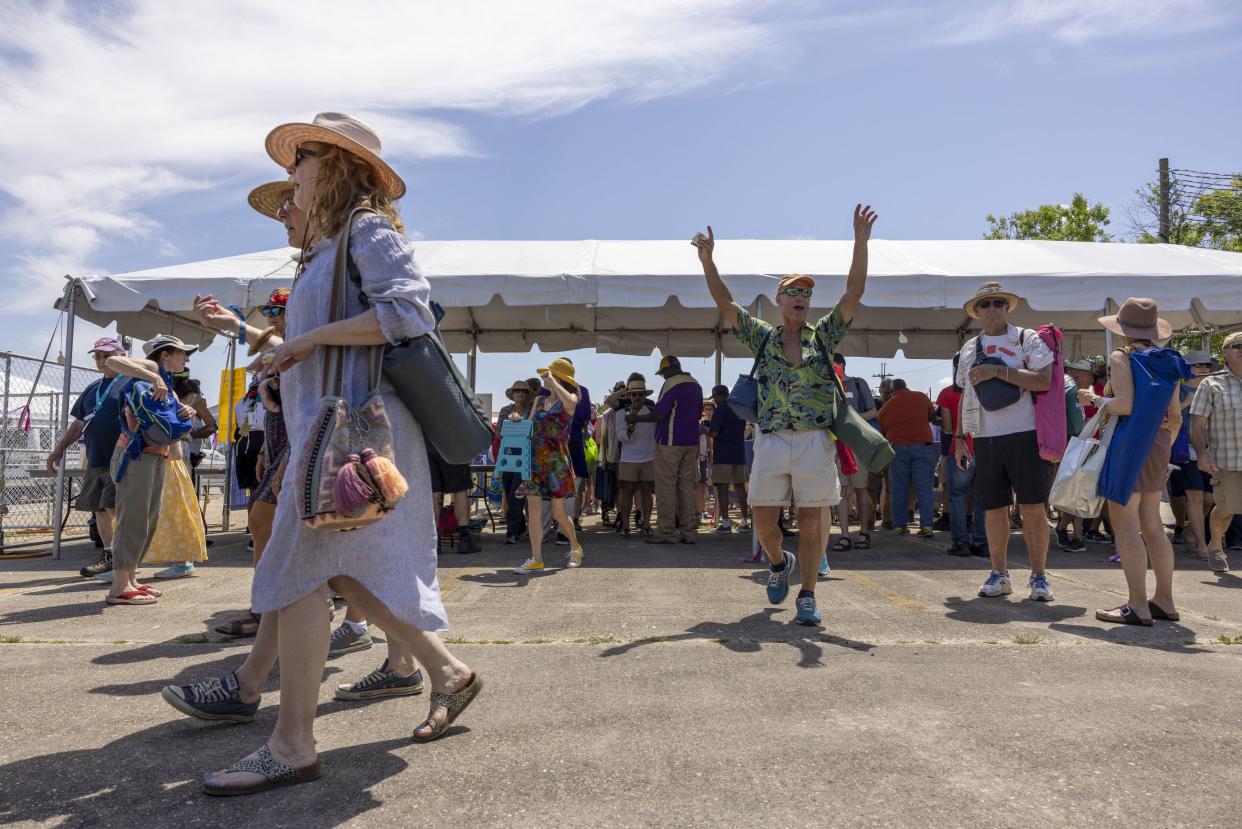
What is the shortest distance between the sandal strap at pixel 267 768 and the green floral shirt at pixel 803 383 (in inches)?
128

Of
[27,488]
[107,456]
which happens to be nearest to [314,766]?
[107,456]

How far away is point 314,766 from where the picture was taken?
2338 millimetres

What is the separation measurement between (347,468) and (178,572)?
5.78m

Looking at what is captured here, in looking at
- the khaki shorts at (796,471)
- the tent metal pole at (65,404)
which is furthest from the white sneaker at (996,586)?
the tent metal pole at (65,404)

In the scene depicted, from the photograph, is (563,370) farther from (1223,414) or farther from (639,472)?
(1223,414)

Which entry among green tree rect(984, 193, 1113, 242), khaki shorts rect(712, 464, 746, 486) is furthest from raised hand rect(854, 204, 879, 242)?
green tree rect(984, 193, 1113, 242)

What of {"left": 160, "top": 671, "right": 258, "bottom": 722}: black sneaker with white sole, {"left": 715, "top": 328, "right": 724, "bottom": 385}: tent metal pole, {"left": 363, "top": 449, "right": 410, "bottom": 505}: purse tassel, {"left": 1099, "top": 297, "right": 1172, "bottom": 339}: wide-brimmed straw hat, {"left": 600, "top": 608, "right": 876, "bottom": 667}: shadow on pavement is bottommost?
{"left": 600, "top": 608, "right": 876, "bottom": 667}: shadow on pavement

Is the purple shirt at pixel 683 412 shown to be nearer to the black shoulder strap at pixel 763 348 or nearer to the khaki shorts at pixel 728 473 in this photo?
the khaki shorts at pixel 728 473

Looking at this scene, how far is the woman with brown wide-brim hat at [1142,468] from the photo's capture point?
4.79 meters

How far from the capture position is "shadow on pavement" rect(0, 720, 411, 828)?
213 centimetres

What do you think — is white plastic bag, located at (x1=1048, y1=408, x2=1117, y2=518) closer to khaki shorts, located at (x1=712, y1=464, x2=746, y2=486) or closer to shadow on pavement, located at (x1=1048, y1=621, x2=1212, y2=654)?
shadow on pavement, located at (x1=1048, y1=621, x2=1212, y2=654)

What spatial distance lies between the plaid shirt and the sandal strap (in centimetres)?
773

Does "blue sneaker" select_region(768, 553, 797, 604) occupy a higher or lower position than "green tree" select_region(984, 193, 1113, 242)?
lower

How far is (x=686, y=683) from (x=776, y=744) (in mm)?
770
